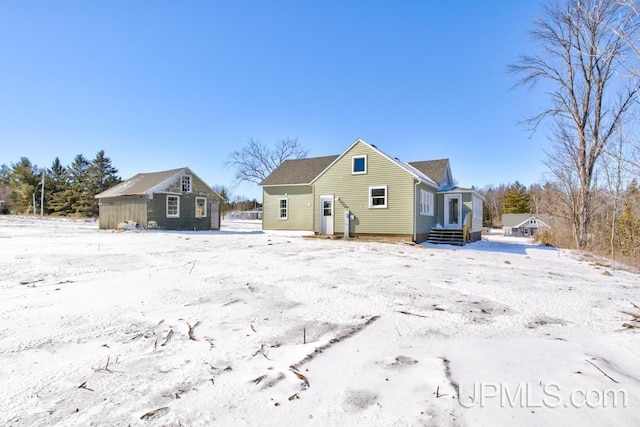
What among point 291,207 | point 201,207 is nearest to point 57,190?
point 201,207

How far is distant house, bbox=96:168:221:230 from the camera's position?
2086cm

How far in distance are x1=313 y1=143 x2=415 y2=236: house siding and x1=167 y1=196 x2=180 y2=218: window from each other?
11100mm

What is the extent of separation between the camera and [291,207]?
1989cm

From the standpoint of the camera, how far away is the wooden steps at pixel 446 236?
15.7 m

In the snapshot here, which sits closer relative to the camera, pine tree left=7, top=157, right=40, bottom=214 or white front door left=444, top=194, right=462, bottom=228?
white front door left=444, top=194, right=462, bottom=228

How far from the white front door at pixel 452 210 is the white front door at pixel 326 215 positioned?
662cm

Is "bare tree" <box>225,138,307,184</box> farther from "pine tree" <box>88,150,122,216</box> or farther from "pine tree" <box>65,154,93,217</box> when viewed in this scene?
"pine tree" <box>65,154,93,217</box>

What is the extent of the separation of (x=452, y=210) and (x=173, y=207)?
1877 cm

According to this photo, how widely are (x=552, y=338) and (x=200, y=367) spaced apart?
3.42 m

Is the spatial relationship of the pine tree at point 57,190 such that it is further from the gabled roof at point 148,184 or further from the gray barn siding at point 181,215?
the gray barn siding at point 181,215

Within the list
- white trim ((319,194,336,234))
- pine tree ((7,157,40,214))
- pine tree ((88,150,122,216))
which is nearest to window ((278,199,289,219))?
white trim ((319,194,336,234))

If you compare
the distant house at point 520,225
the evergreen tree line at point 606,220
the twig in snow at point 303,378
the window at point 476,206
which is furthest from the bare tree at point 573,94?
the distant house at point 520,225

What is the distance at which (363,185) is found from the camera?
1586 cm

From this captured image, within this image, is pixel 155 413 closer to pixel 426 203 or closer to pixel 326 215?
pixel 326 215
